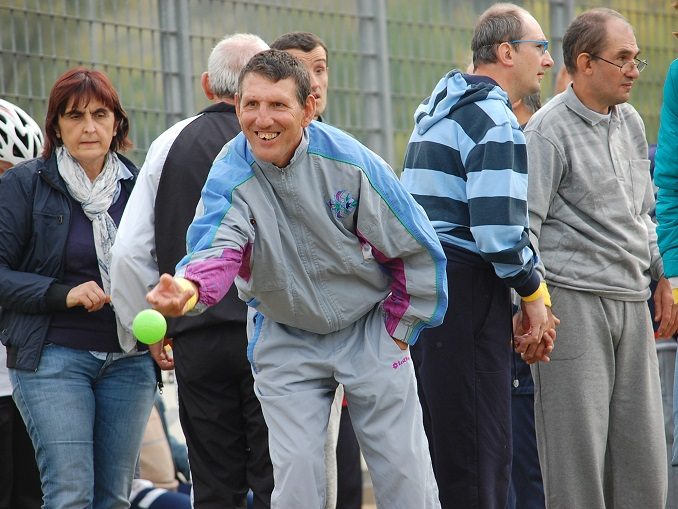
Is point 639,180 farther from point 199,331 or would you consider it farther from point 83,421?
point 83,421

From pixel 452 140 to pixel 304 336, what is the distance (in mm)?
1134

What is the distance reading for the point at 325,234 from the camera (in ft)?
15.7

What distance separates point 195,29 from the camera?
27.6 ft

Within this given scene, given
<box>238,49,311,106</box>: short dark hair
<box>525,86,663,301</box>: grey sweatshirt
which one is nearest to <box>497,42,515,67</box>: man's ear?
<box>525,86,663,301</box>: grey sweatshirt

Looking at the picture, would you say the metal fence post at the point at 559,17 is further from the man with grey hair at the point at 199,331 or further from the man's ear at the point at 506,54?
the man with grey hair at the point at 199,331

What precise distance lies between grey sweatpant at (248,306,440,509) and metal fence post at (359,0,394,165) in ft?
15.6

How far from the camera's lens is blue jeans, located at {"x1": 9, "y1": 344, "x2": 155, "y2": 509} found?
5699mm

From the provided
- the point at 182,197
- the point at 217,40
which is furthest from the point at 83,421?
the point at 217,40

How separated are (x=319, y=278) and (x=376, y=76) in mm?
4950

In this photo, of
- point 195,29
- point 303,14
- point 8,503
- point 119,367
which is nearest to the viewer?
point 119,367

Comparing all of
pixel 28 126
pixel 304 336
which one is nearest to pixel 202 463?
pixel 304 336

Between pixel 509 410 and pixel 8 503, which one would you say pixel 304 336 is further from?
pixel 8 503

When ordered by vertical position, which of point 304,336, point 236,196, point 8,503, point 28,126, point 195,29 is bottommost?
point 8,503

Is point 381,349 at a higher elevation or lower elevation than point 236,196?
lower
